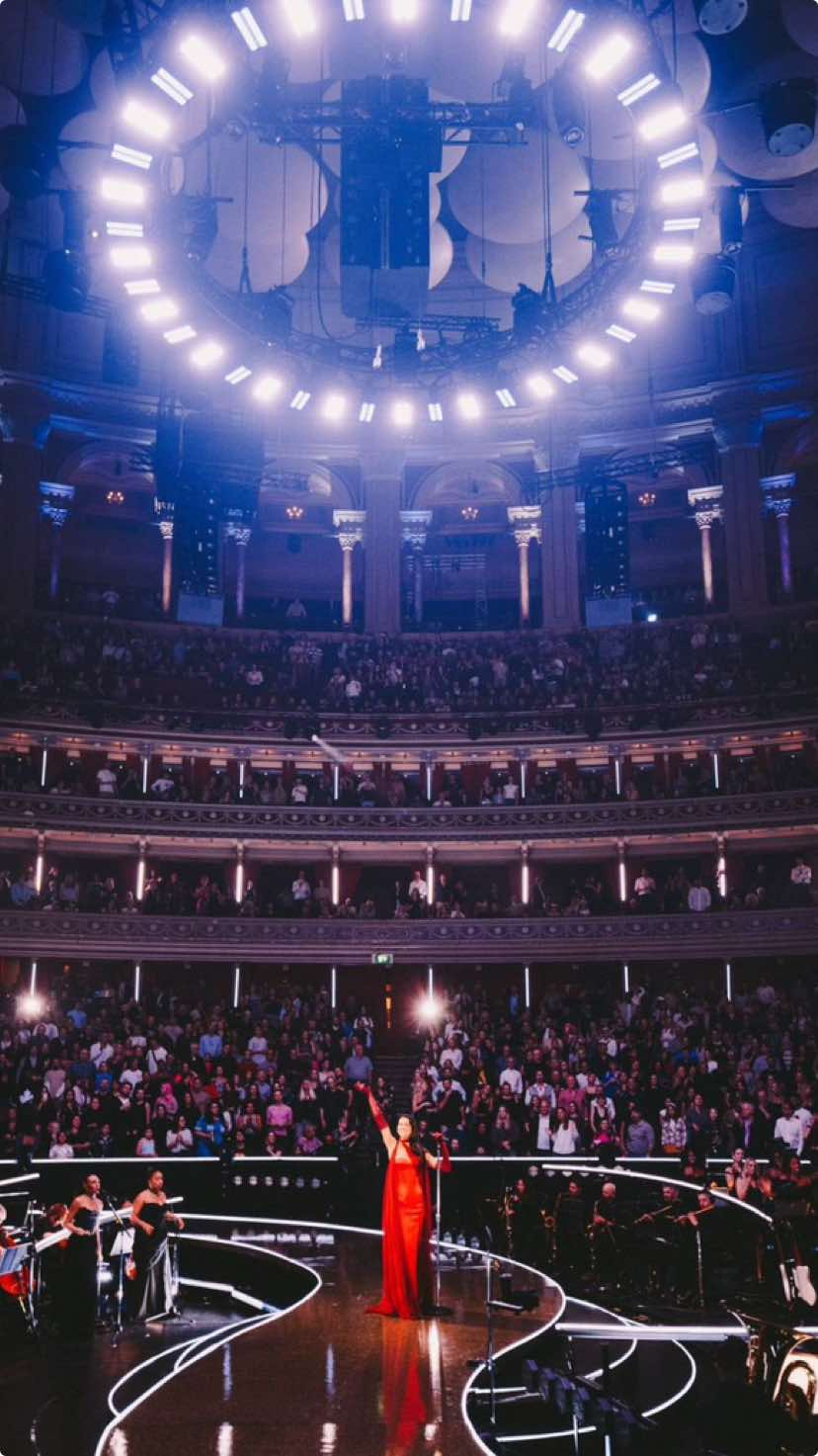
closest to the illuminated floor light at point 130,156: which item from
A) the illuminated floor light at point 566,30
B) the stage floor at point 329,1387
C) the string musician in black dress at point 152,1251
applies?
the illuminated floor light at point 566,30

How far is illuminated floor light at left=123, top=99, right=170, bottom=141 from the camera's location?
20.0 meters

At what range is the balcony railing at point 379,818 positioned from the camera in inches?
1249

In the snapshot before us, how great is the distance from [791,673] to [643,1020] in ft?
35.6

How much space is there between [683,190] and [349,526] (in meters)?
19.4

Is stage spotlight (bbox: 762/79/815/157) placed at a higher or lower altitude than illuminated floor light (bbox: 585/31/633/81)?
lower

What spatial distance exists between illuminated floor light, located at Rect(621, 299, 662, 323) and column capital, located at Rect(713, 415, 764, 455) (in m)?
12.2

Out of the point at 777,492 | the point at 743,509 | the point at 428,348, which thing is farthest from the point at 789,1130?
the point at 777,492

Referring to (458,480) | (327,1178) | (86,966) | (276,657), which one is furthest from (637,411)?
(327,1178)

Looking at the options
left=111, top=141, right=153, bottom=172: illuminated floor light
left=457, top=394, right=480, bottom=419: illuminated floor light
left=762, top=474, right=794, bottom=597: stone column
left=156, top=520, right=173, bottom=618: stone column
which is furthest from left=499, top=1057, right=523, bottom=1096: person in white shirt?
left=156, top=520, right=173, bottom=618: stone column

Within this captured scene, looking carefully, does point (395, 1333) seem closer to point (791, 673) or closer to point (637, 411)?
point (791, 673)

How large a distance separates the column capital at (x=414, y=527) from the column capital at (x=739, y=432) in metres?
8.85

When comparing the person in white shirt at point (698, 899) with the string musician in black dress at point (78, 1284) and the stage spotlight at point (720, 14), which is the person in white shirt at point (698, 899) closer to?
the stage spotlight at point (720, 14)

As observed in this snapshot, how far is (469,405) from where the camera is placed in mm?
27328

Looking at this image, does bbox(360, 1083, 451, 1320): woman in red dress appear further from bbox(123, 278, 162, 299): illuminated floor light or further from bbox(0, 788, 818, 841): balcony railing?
bbox(0, 788, 818, 841): balcony railing
